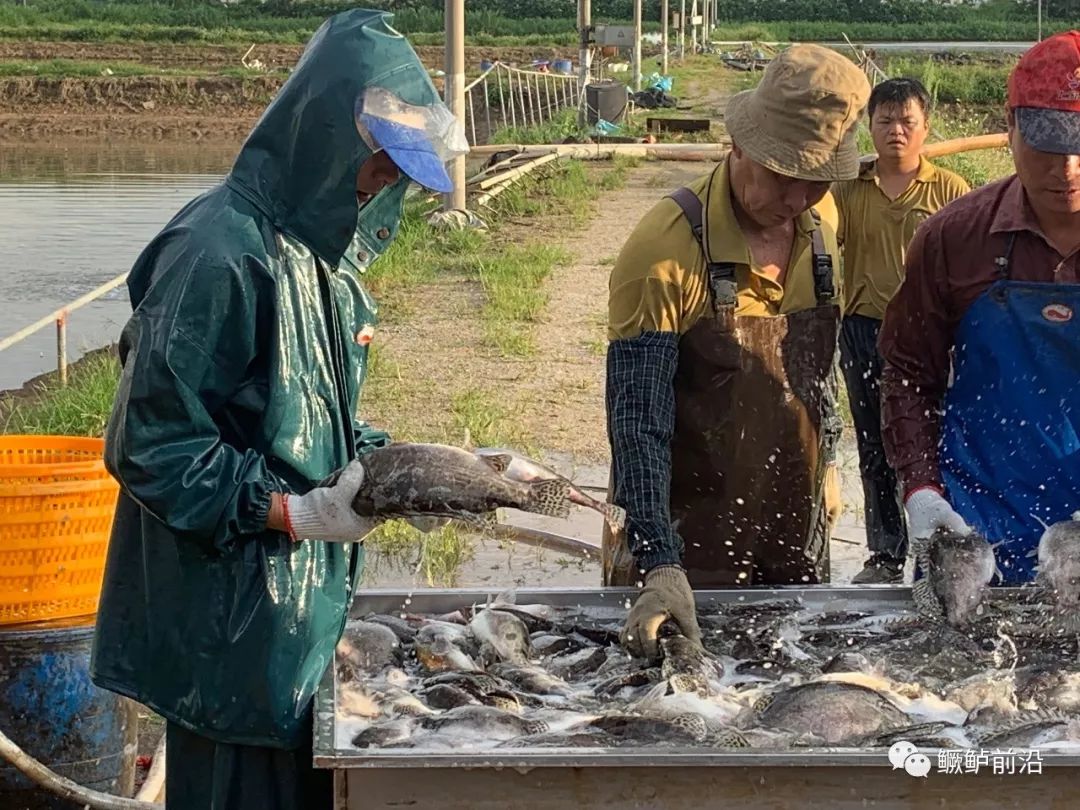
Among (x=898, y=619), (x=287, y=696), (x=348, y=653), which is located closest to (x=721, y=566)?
(x=898, y=619)

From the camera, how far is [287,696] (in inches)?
125

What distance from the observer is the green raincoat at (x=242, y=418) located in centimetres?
301

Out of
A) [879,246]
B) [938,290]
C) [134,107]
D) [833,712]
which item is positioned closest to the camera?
[833,712]

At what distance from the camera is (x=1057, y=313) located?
13.2 feet

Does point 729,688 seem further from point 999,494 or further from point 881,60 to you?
point 881,60

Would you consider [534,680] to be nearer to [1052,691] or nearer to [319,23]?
[1052,691]

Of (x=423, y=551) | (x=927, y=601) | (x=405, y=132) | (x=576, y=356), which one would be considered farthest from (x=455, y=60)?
(x=405, y=132)

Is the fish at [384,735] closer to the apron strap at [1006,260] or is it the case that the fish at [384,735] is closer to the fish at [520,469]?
the fish at [520,469]

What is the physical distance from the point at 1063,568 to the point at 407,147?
76.7 inches

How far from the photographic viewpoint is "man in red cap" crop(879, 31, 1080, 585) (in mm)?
4047

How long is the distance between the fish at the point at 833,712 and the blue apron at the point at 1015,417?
89 cm

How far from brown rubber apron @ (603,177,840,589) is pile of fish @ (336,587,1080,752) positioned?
296mm

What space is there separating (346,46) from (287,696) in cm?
131

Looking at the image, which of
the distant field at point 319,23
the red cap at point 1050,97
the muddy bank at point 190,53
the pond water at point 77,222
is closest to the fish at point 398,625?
the red cap at point 1050,97
